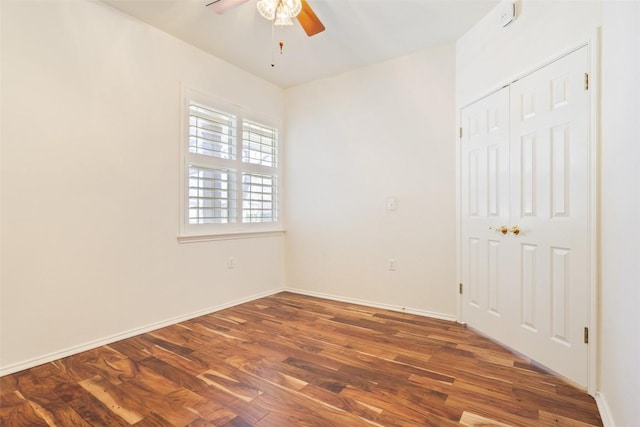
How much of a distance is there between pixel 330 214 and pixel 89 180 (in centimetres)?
242

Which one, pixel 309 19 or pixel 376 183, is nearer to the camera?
pixel 309 19

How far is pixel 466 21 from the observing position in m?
2.65

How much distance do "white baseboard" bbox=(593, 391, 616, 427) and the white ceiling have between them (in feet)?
9.08

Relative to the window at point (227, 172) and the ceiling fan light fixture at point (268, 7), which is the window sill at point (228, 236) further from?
the ceiling fan light fixture at point (268, 7)

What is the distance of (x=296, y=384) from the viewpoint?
73.9 inches

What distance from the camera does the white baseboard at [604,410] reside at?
148 cm

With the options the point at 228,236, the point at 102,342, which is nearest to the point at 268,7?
the point at 228,236

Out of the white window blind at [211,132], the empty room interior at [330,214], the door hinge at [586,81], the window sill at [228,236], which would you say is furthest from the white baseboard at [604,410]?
the white window blind at [211,132]

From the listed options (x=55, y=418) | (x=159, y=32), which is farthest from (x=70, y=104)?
(x=55, y=418)

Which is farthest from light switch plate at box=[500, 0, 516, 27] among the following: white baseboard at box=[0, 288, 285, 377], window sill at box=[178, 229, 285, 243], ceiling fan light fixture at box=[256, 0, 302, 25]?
white baseboard at box=[0, 288, 285, 377]

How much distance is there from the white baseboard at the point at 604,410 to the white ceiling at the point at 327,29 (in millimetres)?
2769

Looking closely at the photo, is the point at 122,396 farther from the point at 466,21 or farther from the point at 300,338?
the point at 466,21

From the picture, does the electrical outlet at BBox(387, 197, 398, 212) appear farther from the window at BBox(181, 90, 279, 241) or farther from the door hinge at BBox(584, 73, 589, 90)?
→ the door hinge at BBox(584, 73, 589, 90)

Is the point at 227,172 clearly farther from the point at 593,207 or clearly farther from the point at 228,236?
the point at 593,207
